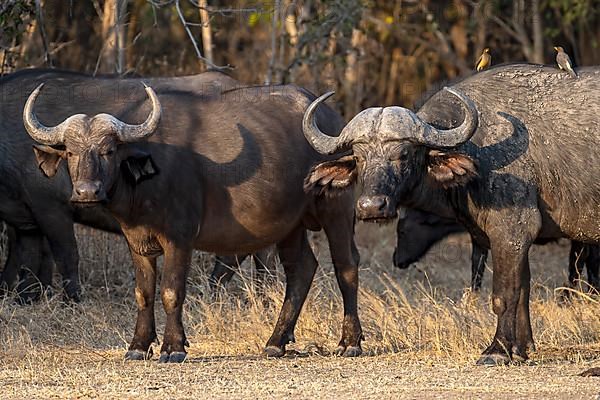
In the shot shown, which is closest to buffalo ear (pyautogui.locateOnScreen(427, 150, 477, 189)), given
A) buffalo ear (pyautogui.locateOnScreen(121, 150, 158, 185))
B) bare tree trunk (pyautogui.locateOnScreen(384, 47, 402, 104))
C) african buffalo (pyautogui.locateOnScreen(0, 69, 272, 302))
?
buffalo ear (pyautogui.locateOnScreen(121, 150, 158, 185))

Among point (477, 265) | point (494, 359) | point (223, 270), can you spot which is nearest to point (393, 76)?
point (477, 265)

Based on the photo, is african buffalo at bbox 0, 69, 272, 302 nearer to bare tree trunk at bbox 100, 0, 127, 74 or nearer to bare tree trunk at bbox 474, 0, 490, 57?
bare tree trunk at bbox 100, 0, 127, 74

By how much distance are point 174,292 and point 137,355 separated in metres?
0.48

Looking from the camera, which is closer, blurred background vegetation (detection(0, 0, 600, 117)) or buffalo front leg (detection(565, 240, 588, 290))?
buffalo front leg (detection(565, 240, 588, 290))

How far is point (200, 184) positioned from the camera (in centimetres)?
889

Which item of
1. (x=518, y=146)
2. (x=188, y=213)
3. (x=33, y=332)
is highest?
(x=518, y=146)

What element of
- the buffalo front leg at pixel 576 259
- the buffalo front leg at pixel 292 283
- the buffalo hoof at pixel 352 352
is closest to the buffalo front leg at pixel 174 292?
the buffalo front leg at pixel 292 283

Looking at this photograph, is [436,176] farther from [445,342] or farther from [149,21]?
[149,21]

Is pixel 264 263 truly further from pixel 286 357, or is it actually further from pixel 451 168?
pixel 451 168

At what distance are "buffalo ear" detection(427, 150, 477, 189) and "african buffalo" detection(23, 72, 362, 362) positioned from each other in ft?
4.26

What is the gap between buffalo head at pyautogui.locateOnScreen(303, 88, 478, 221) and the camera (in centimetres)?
791

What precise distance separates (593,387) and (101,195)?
10.3 feet

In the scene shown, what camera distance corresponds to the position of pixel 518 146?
8.31 metres

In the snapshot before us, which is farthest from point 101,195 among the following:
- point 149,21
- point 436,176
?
point 149,21
